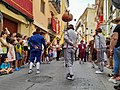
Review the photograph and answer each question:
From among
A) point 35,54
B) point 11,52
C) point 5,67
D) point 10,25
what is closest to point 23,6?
point 10,25

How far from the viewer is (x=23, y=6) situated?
56.6ft

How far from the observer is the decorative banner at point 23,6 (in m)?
14.8

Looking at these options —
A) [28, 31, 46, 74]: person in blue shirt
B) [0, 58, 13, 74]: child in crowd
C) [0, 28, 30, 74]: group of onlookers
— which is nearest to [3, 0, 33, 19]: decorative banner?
[0, 28, 30, 74]: group of onlookers

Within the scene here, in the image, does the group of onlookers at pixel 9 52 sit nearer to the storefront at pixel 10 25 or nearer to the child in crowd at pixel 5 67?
the child in crowd at pixel 5 67

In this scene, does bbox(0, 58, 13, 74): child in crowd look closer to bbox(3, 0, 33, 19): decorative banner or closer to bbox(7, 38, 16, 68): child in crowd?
bbox(7, 38, 16, 68): child in crowd

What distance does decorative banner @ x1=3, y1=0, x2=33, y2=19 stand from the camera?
14.8 metres

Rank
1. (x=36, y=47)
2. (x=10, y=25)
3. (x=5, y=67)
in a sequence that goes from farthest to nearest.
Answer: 1. (x=10, y=25)
2. (x=36, y=47)
3. (x=5, y=67)

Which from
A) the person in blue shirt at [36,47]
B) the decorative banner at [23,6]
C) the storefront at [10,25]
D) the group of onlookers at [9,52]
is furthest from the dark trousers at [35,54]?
the storefront at [10,25]

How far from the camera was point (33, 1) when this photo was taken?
21.2 m

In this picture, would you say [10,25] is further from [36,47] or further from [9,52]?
[36,47]

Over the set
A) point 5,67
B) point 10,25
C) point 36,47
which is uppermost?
point 10,25

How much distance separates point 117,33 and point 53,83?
2344 mm

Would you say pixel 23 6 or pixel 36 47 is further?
pixel 23 6

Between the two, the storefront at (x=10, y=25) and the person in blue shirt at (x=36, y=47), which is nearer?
the person in blue shirt at (x=36, y=47)
